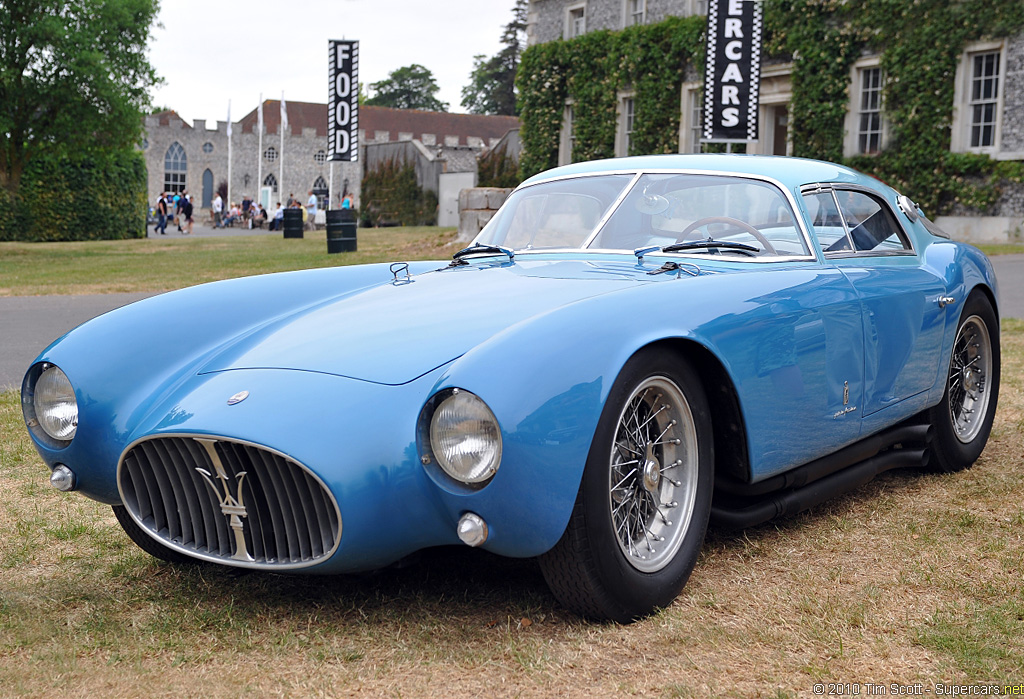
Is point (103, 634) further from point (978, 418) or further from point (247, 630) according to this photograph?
point (978, 418)

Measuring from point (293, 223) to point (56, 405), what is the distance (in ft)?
83.6

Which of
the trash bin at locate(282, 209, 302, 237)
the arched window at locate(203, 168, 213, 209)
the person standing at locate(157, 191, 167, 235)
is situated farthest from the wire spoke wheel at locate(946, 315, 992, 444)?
the arched window at locate(203, 168, 213, 209)

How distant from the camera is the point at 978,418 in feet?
14.8

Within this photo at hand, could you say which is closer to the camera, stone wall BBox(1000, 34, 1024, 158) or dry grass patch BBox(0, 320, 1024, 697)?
dry grass patch BBox(0, 320, 1024, 697)

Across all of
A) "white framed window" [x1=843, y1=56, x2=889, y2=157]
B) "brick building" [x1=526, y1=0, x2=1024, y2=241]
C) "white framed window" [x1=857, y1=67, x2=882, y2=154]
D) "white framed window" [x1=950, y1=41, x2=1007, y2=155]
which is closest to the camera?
"brick building" [x1=526, y1=0, x2=1024, y2=241]

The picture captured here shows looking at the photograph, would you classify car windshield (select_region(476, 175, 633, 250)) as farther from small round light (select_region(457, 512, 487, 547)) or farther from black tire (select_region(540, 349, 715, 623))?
small round light (select_region(457, 512, 487, 547))

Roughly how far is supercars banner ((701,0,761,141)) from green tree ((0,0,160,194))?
10.9 meters

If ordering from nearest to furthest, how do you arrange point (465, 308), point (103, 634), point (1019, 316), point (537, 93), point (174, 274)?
point (103, 634), point (465, 308), point (1019, 316), point (174, 274), point (537, 93)

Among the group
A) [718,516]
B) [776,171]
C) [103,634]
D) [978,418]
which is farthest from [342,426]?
[978,418]

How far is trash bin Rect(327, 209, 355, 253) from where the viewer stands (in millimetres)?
19891

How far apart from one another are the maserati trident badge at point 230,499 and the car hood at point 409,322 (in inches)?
13.1

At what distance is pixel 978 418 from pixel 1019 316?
18.9 feet

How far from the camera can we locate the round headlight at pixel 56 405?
292 cm

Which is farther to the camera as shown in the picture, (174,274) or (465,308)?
(174,274)
